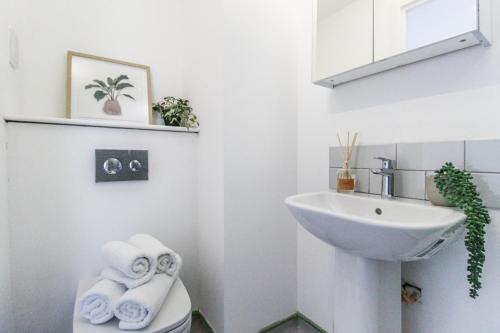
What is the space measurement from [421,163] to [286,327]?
1.13 m

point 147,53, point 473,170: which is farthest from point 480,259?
point 147,53

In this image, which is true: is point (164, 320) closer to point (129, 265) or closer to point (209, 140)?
point (129, 265)

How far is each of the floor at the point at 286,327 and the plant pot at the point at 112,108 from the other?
1251 mm

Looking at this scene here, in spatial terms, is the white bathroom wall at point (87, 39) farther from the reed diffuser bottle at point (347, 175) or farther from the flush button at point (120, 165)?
the reed diffuser bottle at point (347, 175)

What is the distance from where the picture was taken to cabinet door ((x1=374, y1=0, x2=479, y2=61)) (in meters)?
0.72

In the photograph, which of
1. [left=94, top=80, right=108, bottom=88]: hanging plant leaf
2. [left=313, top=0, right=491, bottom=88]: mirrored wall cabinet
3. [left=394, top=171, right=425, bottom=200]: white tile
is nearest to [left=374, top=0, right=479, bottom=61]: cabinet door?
[left=313, top=0, right=491, bottom=88]: mirrored wall cabinet

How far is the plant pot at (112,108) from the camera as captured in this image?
128 cm

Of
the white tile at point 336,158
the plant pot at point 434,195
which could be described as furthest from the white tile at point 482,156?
the white tile at point 336,158

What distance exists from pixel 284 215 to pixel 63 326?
1191mm

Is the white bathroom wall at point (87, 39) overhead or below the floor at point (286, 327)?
overhead

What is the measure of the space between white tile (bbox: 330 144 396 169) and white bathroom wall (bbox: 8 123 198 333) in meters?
0.88

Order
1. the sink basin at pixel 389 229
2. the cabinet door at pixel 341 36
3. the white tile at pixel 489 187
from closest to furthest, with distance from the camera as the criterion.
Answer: the sink basin at pixel 389 229, the white tile at pixel 489 187, the cabinet door at pixel 341 36

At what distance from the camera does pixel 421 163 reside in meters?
0.87

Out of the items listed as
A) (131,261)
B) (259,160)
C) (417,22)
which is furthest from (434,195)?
(131,261)
